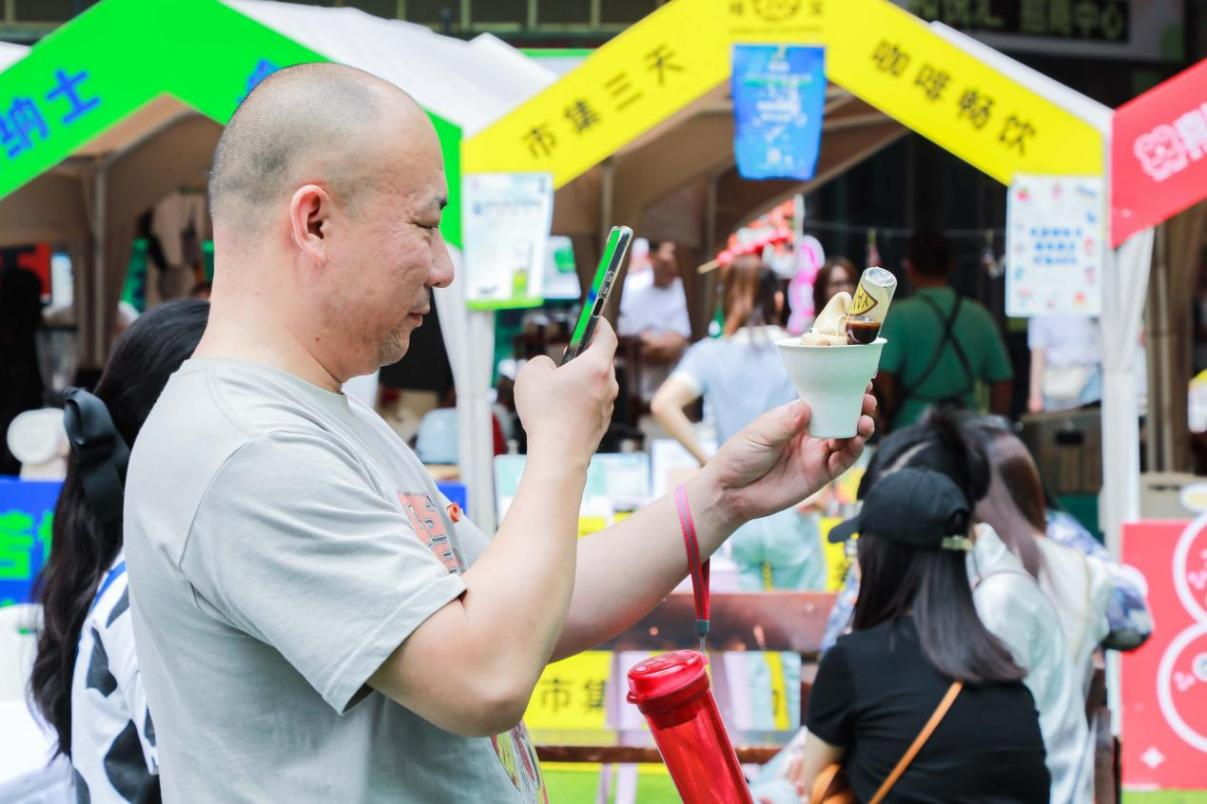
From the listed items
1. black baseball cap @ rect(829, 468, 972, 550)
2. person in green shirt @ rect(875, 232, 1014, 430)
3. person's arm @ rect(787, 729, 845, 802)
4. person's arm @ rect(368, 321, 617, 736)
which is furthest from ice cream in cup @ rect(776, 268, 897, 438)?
person in green shirt @ rect(875, 232, 1014, 430)

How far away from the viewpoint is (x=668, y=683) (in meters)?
1.92

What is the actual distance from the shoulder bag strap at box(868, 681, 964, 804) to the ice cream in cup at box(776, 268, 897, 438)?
129 centimetres

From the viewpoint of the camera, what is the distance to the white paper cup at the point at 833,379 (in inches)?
71.6

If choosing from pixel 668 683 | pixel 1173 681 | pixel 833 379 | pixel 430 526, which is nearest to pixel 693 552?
pixel 668 683

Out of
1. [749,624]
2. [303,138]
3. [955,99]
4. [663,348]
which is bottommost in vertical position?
[749,624]

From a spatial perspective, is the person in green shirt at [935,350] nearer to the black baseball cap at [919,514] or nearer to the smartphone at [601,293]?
the black baseball cap at [919,514]

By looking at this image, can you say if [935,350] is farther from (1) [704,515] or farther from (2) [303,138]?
(2) [303,138]

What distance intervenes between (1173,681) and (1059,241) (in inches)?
70.5

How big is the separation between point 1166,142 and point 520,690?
5.30m

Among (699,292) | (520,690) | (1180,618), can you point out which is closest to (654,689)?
(520,690)

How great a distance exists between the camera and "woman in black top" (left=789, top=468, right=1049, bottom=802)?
9.71 ft

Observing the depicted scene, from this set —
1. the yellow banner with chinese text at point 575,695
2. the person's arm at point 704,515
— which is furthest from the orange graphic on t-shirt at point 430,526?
the yellow banner with chinese text at point 575,695

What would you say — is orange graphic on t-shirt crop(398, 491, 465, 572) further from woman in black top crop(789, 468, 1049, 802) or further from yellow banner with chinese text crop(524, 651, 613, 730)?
yellow banner with chinese text crop(524, 651, 613, 730)

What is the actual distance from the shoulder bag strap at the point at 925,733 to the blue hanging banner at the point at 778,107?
3.69 meters
